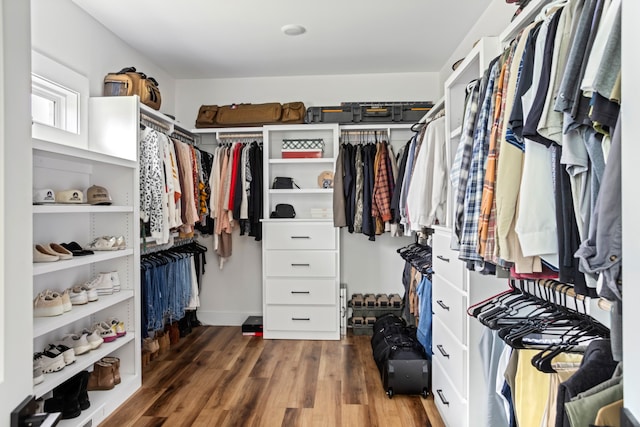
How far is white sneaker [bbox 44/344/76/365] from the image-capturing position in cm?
217

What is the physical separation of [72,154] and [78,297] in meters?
0.80

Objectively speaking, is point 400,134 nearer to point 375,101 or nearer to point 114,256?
point 375,101

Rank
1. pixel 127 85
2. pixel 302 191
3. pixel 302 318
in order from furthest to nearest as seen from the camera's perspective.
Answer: pixel 302 191, pixel 302 318, pixel 127 85

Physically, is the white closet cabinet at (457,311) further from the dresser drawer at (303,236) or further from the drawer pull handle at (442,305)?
the dresser drawer at (303,236)

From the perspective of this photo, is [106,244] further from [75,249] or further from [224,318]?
[224,318]

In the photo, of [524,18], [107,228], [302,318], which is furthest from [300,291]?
[524,18]

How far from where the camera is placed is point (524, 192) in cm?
106

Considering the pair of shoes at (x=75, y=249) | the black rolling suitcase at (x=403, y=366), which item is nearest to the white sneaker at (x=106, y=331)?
the pair of shoes at (x=75, y=249)

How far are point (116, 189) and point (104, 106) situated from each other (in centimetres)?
60

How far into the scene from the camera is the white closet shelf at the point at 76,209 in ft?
6.38

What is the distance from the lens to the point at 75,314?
7.20 feet

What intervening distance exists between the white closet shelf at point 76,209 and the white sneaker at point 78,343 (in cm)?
73

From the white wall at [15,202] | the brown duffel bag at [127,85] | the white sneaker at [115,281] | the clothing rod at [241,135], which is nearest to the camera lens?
the white wall at [15,202]

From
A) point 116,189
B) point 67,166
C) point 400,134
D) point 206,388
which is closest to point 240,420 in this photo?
point 206,388
